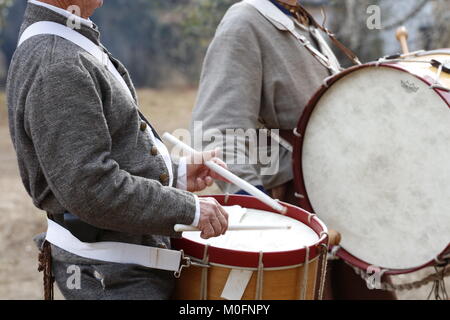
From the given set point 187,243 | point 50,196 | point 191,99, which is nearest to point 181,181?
point 187,243

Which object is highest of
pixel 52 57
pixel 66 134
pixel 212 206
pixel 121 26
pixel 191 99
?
pixel 52 57

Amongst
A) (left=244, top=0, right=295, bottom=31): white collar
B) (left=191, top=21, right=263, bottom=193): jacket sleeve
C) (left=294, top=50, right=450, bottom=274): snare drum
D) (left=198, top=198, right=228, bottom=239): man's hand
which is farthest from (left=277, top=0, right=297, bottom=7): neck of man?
(left=198, top=198, right=228, bottom=239): man's hand

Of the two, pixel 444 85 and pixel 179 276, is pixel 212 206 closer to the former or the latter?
pixel 179 276

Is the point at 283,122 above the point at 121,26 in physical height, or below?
above

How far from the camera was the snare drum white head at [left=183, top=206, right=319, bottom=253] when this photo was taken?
176 centimetres

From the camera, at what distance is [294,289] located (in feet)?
5.63

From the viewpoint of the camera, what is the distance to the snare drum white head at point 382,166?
213cm

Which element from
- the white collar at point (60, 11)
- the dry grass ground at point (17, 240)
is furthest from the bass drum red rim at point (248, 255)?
the dry grass ground at point (17, 240)

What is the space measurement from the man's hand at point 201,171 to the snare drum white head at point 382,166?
0.64 metres

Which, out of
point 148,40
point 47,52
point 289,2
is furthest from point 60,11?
point 148,40

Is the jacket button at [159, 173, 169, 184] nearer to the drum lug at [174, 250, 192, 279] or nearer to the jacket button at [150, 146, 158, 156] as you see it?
the jacket button at [150, 146, 158, 156]

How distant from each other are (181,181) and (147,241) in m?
0.24

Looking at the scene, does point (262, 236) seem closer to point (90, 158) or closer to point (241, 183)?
point (241, 183)

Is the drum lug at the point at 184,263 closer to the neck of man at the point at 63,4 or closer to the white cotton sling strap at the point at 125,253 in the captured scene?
the white cotton sling strap at the point at 125,253
